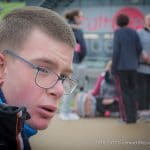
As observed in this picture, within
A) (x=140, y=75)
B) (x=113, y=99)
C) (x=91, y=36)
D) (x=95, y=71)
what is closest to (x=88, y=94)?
(x=113, y=99)

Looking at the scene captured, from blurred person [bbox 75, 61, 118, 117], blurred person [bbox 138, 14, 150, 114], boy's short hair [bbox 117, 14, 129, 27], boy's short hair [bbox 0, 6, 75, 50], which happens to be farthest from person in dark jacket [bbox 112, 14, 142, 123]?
boy's short hair [bbox 0, 6, 75, 50]

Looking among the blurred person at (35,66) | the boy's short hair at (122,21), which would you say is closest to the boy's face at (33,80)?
the blurred person at (35,66)

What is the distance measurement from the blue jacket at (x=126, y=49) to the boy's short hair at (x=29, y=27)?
3.33m

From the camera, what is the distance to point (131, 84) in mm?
4629

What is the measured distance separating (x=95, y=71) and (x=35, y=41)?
6.29 m

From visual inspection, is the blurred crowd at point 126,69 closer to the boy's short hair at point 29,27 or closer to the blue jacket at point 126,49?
the blue jacket at point 126,49

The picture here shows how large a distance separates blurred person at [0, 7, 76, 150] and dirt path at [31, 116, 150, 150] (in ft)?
3.11

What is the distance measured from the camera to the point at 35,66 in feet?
3.63

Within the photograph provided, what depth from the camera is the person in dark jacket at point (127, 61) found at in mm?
4508

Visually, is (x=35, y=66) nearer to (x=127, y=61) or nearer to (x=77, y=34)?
(x=127, y=61)

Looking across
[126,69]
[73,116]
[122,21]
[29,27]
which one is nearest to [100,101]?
→ [73,116]

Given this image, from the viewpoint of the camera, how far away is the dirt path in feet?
7.52

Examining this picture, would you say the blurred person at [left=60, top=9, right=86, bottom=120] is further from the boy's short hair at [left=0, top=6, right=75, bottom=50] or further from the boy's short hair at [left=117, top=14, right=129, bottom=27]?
the boy's short hair at [left=0, top=6, right=75, bottom=50]

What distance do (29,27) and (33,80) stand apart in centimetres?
15
